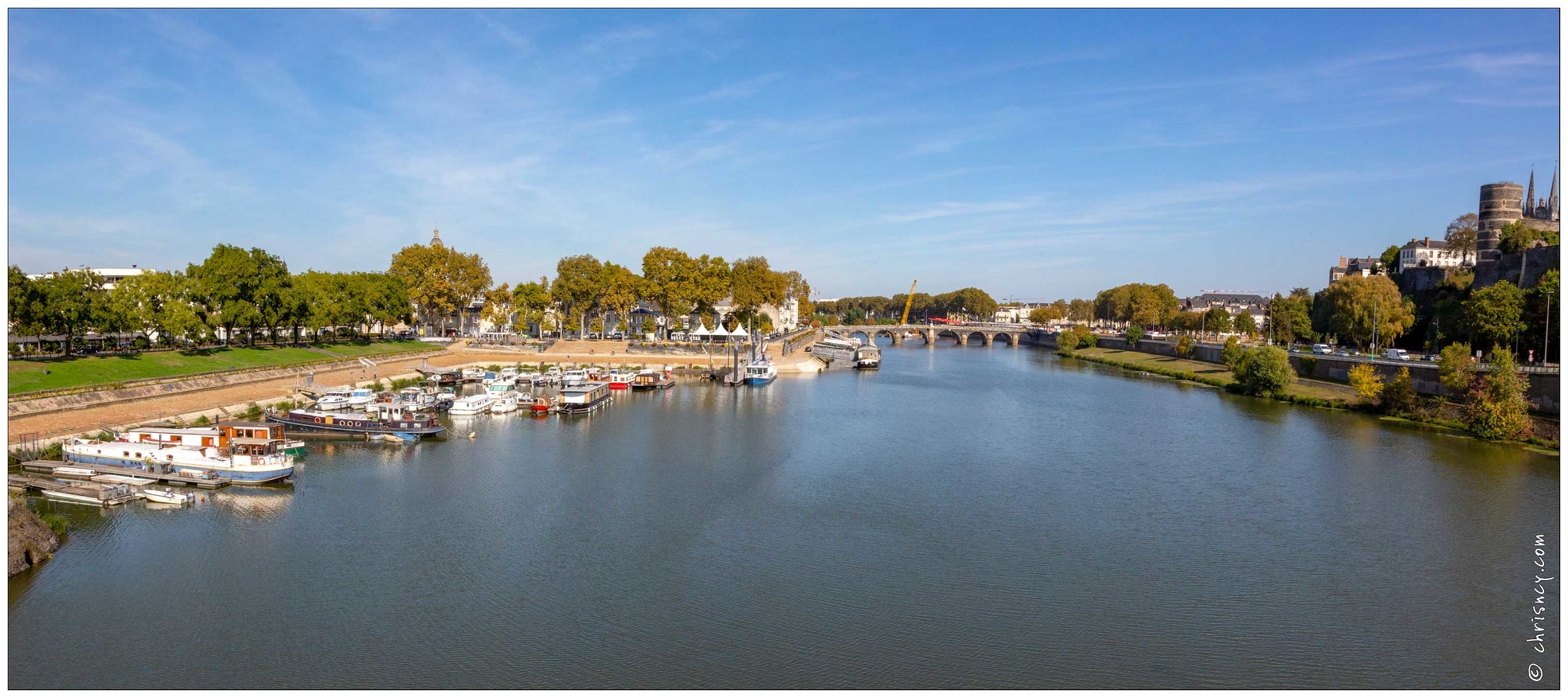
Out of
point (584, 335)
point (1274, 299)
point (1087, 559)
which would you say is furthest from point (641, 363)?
point (1274, 299)

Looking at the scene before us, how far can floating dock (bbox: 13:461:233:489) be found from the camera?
25.4 metres

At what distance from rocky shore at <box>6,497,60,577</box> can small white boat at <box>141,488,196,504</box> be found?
367cm

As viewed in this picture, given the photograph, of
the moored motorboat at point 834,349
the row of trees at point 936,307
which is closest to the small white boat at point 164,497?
the moored motorboat at point 834,349

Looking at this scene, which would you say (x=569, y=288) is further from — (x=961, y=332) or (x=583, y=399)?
(x=961, y=332)

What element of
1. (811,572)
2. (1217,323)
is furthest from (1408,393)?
(1217,323)

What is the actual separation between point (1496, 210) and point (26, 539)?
100650mm

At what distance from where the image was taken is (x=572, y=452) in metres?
33.7

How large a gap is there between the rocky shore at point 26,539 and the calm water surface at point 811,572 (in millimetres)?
460

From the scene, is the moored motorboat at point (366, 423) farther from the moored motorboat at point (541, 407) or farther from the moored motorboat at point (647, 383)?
the moored motorboat at point (647, 383)

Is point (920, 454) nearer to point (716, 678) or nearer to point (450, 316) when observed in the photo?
point (716, 678)

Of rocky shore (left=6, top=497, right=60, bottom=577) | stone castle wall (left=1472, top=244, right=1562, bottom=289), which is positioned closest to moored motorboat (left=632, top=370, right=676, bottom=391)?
rocky shore (left=6, top=497, right=60, bottom=577)

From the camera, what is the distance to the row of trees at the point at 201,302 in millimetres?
40844

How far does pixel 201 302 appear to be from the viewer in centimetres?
5128

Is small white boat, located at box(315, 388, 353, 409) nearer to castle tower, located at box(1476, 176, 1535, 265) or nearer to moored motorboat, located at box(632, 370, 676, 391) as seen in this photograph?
moored motorboat, located at box(632, 370, 676, 391)
